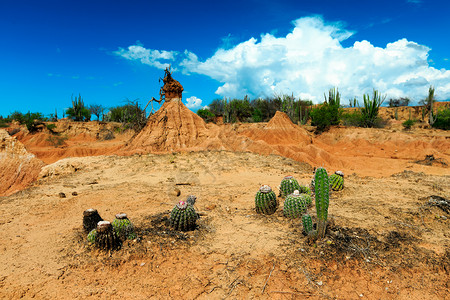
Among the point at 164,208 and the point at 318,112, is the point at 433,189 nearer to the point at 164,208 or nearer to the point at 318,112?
the point at 164,208

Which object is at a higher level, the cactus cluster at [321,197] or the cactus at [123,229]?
the cactus cluster at [321,197]

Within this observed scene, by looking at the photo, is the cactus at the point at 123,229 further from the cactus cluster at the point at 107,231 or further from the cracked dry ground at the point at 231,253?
the cracked dry ground at the point at 231,253

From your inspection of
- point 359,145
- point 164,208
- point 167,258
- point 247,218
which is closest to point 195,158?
point 164,208

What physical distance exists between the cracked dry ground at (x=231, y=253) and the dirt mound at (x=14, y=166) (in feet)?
8.63

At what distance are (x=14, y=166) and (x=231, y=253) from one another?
9636 mm

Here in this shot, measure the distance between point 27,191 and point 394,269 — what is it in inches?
353

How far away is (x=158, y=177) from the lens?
8.99m

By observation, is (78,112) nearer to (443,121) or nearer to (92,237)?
(92,237)

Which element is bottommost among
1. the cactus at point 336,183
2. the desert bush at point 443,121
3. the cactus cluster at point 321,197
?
the cactus at point 336,183

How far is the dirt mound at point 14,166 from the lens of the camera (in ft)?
27.8

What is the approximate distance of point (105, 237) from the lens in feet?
11.5

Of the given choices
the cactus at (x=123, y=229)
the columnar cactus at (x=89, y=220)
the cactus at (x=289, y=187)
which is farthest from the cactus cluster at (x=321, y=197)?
the columnar cactus at (x=89, y=220)

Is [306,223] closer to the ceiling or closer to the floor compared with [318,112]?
closer to the floor

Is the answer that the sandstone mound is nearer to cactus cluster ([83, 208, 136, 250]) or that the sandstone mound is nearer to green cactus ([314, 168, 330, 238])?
cactus cluster ([83, 208, 136, 250])
